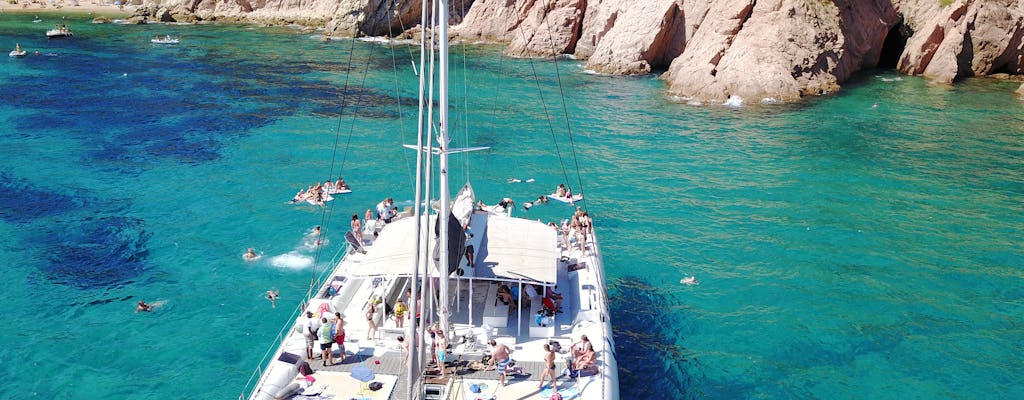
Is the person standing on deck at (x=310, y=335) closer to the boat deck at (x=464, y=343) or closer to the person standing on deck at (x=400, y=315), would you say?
Answer: the boat deck at (x=464, y=343)

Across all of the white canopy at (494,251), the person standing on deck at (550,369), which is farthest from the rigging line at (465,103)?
the person standing on deck at (550,369)

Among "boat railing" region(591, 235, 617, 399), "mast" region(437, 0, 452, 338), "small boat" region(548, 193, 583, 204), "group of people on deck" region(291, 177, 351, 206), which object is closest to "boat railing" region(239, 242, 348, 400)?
"mast" region(437, 0, 452, 338)

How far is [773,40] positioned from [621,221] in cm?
3363

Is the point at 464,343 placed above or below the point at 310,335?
below

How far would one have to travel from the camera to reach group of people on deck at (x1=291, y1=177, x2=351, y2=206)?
3762 centimetres

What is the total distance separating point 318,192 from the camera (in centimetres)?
3781

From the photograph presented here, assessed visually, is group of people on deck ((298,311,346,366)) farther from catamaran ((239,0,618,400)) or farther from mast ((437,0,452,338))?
mast ((437,0,452,338))

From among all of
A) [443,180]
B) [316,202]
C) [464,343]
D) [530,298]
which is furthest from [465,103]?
[464,343]

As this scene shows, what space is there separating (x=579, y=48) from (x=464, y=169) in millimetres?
44250

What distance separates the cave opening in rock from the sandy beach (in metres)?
121

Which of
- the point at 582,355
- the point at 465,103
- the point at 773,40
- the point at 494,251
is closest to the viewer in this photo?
the point at 582,355

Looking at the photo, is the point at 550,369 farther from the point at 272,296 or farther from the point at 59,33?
the point at 59,33

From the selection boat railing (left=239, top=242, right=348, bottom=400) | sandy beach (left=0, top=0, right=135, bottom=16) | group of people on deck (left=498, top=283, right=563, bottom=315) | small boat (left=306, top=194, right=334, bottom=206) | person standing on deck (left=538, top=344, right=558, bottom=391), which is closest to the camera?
person standing on deck (left=538, top=344, right=558, bottom=391)

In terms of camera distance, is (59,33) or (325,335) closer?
(325,335)
